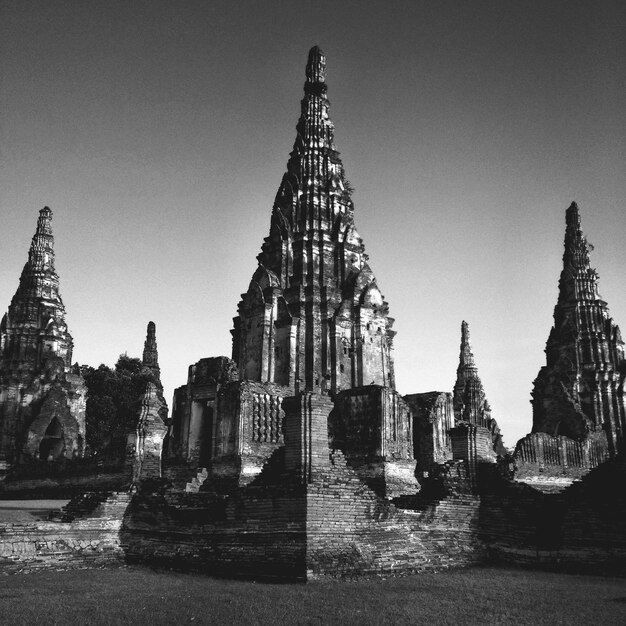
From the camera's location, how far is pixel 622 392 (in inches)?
1534

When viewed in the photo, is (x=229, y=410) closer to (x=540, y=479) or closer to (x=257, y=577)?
(x=257, y=577)

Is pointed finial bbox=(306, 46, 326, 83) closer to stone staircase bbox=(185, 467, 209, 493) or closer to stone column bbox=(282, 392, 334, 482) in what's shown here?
stone staircase bbox=(185, 467, 209, 493)

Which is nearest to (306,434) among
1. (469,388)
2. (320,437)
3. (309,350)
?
(320,437)

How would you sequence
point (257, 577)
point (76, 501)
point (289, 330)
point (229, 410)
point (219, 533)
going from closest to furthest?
1. point (257, 577)
2. point (219, 533)
3. point (76, 501)
4. point (229, 410)
5. point (289, 330)

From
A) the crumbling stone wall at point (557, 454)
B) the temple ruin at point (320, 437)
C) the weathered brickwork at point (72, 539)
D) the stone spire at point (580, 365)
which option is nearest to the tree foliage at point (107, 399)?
the temple ruin at point (320, 437)

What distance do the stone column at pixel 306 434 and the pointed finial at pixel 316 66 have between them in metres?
25.2

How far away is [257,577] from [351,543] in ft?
5.38

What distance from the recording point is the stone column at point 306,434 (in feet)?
41.7

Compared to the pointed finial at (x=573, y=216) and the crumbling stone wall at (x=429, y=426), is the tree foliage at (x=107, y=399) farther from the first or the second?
the pointed finial at (x=573, y=216)

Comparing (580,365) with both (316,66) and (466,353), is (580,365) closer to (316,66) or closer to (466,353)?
(466,353)

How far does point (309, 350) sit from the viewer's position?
28.6 m

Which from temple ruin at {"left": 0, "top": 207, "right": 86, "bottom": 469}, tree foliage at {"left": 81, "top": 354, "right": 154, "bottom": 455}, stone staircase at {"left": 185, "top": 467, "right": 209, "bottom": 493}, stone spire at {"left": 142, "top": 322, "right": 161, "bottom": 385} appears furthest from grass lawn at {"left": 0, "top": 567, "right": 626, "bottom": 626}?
tree foliage at {"left": 81, "top": 354, "right": 154, "bottom": 455}

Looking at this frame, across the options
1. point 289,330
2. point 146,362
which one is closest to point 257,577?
point 289,330

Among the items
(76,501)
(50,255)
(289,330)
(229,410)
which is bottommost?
(76,501)
